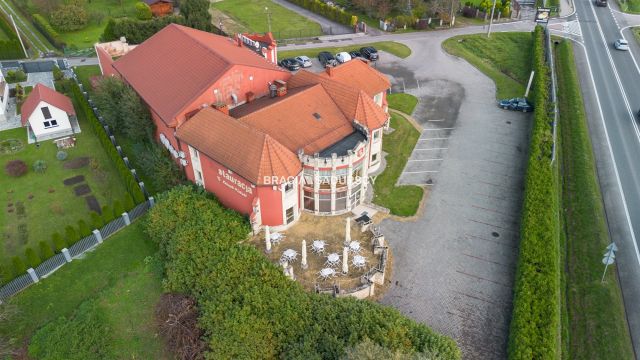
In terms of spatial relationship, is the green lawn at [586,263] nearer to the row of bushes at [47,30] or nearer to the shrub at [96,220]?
Result: the shrub at [96,220]

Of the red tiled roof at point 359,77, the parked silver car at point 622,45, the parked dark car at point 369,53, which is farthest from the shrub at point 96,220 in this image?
the parked silver car at point 622,45

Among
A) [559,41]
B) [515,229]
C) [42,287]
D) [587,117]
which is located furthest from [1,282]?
[559,41]

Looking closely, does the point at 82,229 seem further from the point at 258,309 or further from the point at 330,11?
the point at 330,11

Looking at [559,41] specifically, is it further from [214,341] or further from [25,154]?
[25,154]

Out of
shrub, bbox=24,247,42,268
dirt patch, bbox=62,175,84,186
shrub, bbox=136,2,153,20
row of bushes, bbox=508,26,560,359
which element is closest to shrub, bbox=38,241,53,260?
shrub, bbox=24,247,42,268

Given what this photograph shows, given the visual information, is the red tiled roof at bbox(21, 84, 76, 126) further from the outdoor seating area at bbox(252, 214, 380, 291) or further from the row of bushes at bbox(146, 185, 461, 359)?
the outdoor seating area at bbox(252, 214, 380, 291)
